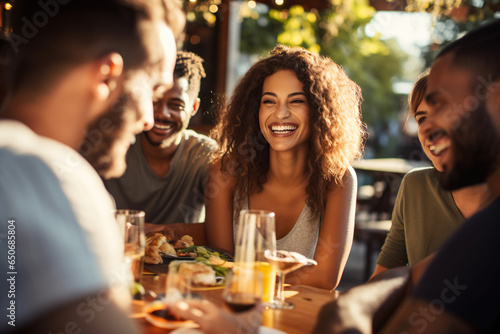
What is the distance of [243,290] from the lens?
1.30m

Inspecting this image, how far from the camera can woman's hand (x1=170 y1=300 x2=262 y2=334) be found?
1.15 meters

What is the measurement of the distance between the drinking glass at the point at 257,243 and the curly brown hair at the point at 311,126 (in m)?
0.98

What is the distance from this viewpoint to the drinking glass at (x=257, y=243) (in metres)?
1.51

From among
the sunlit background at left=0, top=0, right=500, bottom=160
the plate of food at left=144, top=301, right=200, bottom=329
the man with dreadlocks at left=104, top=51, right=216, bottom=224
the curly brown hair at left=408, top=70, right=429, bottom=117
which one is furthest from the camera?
the sunlit background at left=0, top=0, right=500, bottom=160

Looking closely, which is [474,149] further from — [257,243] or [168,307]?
[168,307]

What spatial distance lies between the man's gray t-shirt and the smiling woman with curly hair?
0.27 metres

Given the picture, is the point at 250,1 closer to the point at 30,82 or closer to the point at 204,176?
the point at 204,176

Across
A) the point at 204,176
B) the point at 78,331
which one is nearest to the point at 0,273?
the point at 78,331

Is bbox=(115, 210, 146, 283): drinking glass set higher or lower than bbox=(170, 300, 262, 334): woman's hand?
higher

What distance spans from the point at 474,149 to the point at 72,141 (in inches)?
39.1

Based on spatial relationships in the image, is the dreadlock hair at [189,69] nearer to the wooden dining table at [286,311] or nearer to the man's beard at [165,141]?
the man's beard at [165,141]

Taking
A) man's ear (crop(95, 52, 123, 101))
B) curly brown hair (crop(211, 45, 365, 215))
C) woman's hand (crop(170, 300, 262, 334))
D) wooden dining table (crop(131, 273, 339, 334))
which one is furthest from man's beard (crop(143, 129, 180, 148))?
man's ear (crop(95, 52, 123, 101))

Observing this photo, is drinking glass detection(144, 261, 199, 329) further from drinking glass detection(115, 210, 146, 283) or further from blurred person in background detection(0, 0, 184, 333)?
blurred person in background detection(0, 0, 184, 333)

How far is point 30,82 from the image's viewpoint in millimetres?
960
